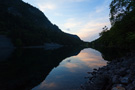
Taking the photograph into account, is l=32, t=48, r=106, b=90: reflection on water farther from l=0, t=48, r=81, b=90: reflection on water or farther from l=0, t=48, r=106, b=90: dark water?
l=0, t=48, r=81, b=90: reflection on water

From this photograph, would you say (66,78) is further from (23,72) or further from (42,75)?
(23,72)

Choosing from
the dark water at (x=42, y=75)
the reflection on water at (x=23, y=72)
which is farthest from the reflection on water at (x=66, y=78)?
the reflection on water at (x=23, y=72)

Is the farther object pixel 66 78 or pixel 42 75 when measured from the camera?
pixel 42 75

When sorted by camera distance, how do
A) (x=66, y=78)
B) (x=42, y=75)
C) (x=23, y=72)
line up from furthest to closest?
(x=23, y=72) → (x=42, y=75) → (x=66, y=78)

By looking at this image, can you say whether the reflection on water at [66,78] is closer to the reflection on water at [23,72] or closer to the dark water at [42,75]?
the dark water at [42,75]

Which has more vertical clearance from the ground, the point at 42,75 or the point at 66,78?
the point at 42,75

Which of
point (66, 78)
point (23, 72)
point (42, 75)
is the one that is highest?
point (23, 72)

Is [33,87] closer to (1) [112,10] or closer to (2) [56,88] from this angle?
(2) [56,88]

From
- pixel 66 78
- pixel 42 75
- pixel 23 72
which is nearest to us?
pixel 66 78

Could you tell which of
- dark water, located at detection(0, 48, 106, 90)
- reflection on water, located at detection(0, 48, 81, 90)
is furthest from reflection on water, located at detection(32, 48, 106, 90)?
reflection on water, located at detection(0, 48, 81, 90)

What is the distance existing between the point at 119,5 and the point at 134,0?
3.39 m

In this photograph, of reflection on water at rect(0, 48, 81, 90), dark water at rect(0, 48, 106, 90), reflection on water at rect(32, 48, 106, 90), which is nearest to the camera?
reflection on water at rect(32, 48, 106, 90)

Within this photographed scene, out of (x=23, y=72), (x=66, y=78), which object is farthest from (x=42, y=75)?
(x=66, y=78)

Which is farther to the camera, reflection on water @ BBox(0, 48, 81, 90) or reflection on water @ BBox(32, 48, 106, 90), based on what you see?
reflection on water @ BBox(0, 48, 81, 90)
